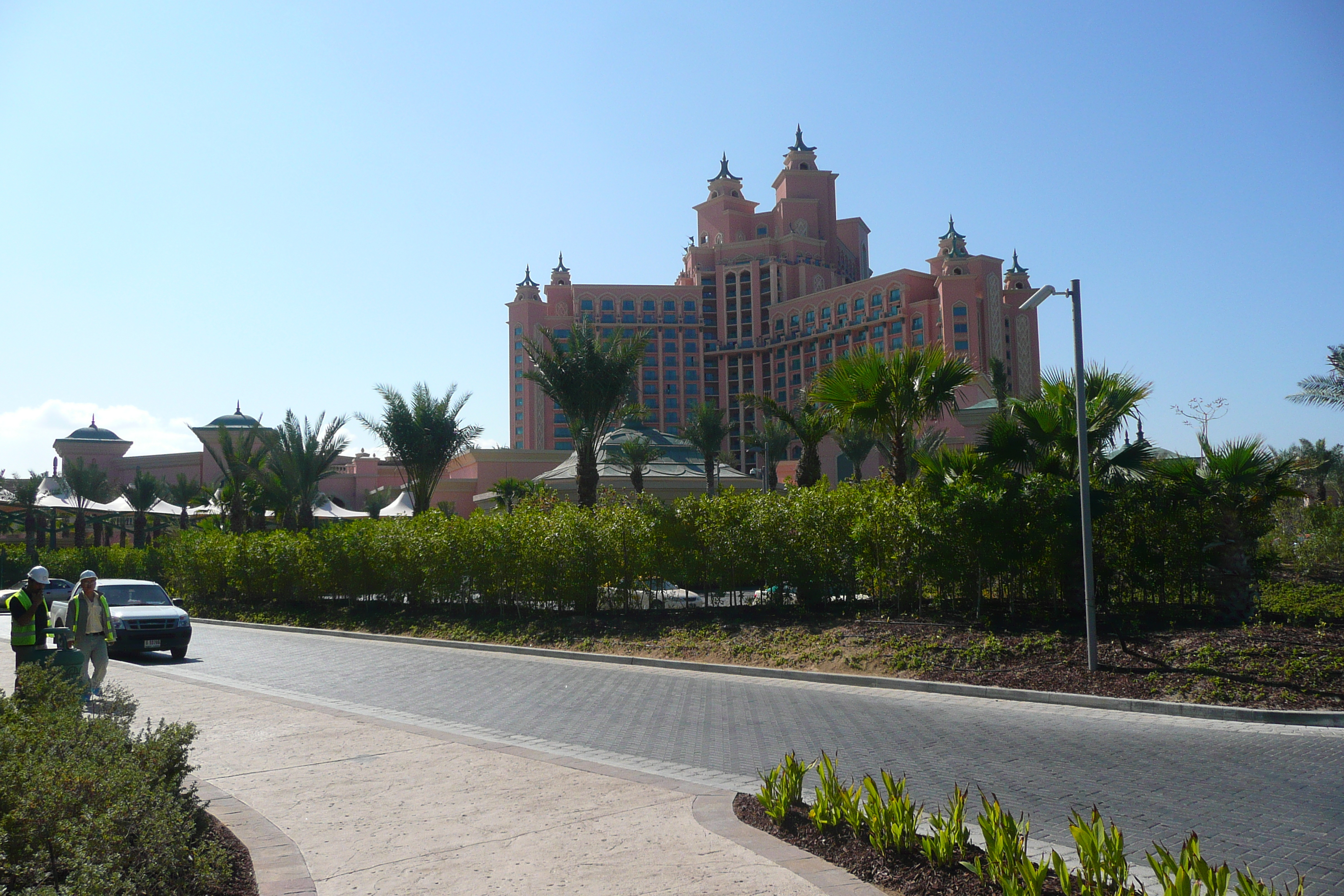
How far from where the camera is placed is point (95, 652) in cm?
1126

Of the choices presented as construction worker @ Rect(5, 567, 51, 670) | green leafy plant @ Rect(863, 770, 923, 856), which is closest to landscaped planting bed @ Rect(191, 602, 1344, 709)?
green leafy plant @ Rect(863, 770, 923, 856)

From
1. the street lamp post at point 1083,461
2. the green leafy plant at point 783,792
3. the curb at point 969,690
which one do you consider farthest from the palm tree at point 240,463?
the green leafy plant at point 783,792

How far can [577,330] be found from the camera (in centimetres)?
2408

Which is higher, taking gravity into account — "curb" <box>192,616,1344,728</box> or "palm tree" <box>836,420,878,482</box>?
"palm tree" <box>836,420,878,482</box>

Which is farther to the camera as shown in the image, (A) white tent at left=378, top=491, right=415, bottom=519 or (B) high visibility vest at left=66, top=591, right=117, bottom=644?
(A) white tent at left=378, top=491, right=415, bottom=519

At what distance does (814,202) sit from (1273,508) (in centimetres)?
11532

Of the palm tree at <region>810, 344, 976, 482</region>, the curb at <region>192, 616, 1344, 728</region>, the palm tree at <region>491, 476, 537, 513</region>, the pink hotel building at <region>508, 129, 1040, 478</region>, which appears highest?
the pink hotel building at <region>508, 129, 1040, 478</region>

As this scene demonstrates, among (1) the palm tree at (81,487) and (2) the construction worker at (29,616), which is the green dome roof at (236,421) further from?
(2) the construction worker at (29,616)

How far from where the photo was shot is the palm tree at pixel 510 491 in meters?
38.4

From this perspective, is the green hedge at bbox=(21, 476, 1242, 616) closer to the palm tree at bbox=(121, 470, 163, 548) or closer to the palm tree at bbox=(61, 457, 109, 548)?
the palm tree at bbox=(121, 470, 163, 548)

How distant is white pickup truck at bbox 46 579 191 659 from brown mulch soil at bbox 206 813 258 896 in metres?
12.7

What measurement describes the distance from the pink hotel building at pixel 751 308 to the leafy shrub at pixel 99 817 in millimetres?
111011

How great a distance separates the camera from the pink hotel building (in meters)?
114

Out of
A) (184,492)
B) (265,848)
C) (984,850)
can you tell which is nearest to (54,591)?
(265,848)
